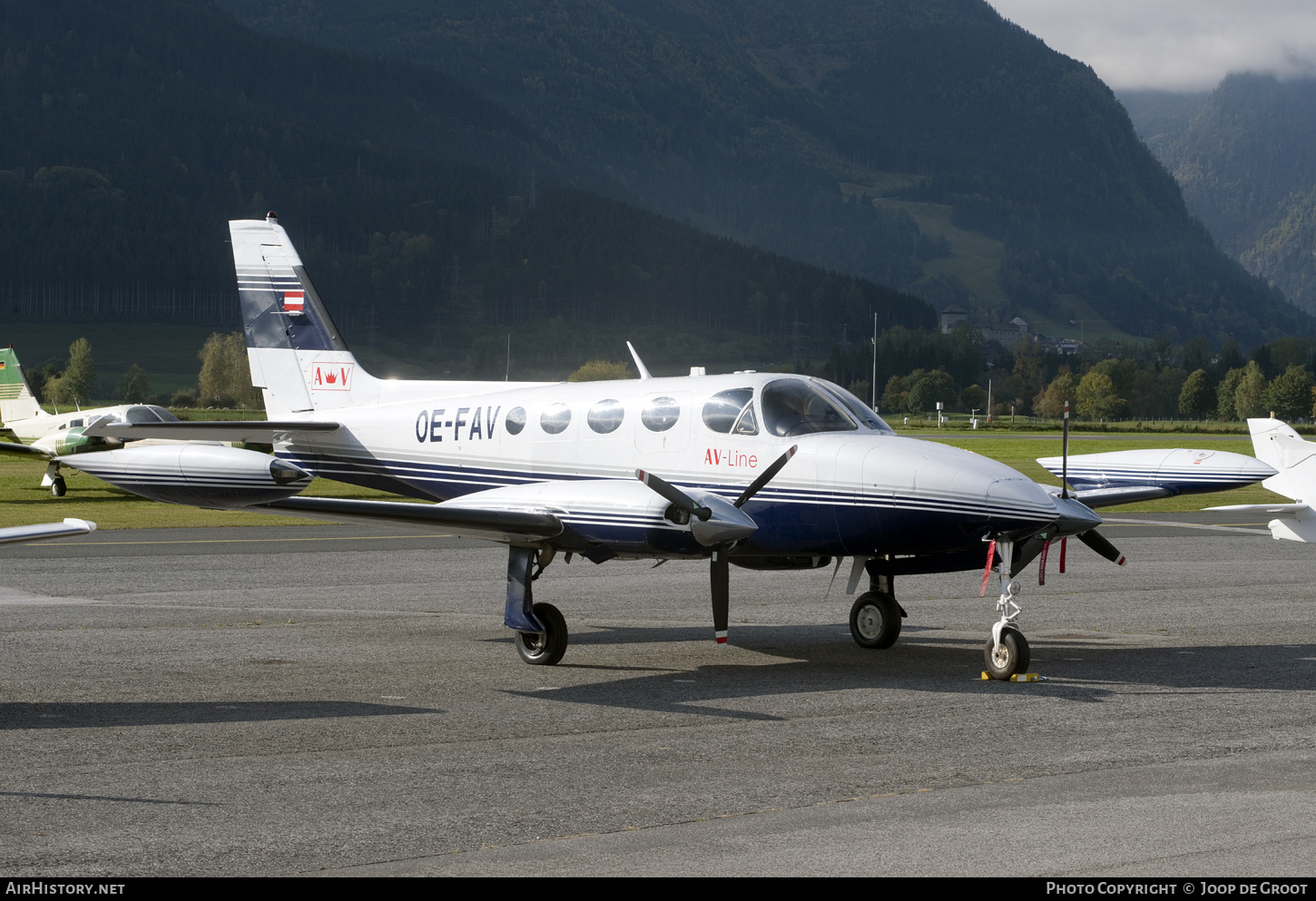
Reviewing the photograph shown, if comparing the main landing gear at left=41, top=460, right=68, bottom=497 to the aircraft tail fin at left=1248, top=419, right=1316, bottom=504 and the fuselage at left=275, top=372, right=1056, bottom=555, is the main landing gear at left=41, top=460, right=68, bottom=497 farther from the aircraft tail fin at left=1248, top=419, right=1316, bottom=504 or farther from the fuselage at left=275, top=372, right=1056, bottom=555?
the aircraft tail fin at left=1248, top=419, right=1316, bottom=504

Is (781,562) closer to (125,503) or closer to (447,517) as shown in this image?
(447,517)

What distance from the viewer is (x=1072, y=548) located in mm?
29703

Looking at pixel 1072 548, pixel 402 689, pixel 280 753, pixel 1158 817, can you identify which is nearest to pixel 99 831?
pixel 280 753

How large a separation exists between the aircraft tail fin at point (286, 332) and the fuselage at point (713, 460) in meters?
2.01

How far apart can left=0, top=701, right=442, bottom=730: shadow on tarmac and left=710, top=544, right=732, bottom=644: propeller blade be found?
2.98m

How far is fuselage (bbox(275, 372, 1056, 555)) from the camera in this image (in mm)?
13617

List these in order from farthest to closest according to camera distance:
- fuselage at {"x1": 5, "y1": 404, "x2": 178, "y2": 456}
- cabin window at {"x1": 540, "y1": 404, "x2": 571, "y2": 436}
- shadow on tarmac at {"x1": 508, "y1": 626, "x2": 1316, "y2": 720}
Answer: fuselage at {"x1": 5, "y1": 404, "x2": 178, "y2": 456} → cabin window at {"x1": 540, "y1": 404, "x2": 571, "y2": 436} → shadow on tarmac at {"x1": 508, "y1": 626, "x2": 1316, "y2": 720}

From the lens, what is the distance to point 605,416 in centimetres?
1609

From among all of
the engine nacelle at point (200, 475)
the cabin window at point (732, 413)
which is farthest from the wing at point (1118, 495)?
the engine nacelle at point (200, 475)

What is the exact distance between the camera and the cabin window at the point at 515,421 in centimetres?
1677

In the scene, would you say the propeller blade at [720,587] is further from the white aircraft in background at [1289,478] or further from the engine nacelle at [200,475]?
the white aircraft in background at [1289,478]

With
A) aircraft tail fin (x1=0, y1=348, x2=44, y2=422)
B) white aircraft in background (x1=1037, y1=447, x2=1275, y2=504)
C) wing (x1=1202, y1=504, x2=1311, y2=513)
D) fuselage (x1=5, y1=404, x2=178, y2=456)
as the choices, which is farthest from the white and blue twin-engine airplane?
aircraft tail fin (x1=0, y1=348, x2=44, y2=422)

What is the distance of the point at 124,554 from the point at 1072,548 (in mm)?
19962

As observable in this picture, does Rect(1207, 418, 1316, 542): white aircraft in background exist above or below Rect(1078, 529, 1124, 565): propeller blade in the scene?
above
